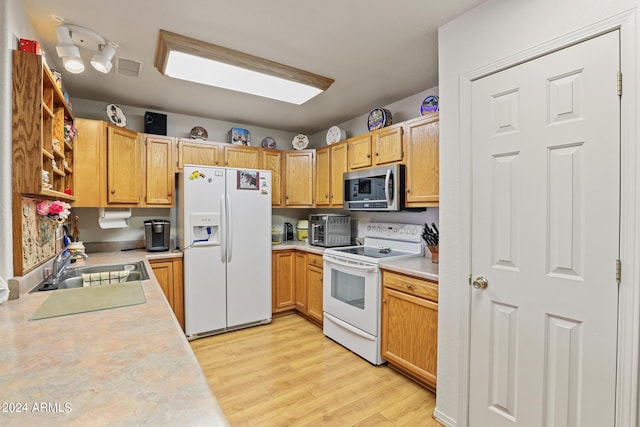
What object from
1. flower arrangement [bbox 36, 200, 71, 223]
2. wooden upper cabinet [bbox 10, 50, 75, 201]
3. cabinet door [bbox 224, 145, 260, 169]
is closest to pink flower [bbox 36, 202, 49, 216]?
flower arrangement [bbox 36, 200, 71, 223]

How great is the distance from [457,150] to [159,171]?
294 cm

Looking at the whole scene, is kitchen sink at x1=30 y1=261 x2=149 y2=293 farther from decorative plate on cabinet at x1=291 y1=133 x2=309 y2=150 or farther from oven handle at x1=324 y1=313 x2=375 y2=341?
decorative plate on cabinet at x1=291 y1=133 x2=309 y2=150

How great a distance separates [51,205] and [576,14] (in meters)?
2.99

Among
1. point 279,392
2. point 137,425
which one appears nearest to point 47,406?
point 137,425

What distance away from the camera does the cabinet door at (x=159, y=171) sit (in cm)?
316

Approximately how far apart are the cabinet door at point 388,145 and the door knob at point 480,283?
1378 millimetres

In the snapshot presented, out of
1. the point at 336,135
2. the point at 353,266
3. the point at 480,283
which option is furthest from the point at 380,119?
→ the point at 480,283

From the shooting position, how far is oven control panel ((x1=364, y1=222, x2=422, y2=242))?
115 inches

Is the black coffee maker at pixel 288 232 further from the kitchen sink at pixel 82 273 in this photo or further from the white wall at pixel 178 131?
the kitchen sink at pixel 82 273

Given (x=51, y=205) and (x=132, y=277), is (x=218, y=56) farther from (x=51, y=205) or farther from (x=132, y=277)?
(x=132, y=277)

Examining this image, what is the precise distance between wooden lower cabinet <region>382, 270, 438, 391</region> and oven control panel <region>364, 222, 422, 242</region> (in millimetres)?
639

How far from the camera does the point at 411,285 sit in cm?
225

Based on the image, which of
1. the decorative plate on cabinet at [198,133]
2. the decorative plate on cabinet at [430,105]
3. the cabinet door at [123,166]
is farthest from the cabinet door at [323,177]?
the cabinet door at [123,166]

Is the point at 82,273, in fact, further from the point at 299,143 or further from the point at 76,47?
the point at 299,143
